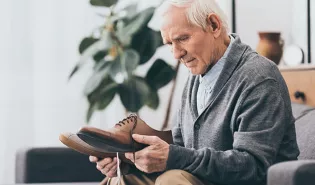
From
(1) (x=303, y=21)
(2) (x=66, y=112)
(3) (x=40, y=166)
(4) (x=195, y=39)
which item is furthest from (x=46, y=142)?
(4) (x=195, y=39)

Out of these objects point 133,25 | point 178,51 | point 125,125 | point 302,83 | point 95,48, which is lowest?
point 125,125

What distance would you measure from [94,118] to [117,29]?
0.59 metres

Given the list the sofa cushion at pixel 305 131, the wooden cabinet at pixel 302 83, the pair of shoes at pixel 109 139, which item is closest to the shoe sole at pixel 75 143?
the pair of shoes at pixel 109 139

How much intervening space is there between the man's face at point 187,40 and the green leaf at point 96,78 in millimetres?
1914

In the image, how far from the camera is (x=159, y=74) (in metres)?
3.91

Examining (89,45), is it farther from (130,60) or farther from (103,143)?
(103,143)

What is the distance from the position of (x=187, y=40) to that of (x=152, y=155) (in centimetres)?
36

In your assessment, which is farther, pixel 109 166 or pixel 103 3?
pixel 103 3

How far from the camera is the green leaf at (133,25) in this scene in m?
3.79

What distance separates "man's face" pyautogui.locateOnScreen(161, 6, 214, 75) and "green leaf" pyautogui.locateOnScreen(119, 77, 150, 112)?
6.39 feet

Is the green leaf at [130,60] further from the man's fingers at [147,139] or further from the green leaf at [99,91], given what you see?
the man's fingers at [147,139]

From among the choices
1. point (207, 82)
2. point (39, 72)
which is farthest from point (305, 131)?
point (39, 72)

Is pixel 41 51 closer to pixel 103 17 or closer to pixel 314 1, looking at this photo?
pixel 103 17

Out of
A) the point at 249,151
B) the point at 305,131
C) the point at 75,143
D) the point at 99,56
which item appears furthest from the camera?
the point at 99,56
